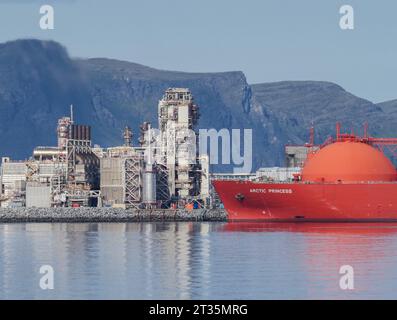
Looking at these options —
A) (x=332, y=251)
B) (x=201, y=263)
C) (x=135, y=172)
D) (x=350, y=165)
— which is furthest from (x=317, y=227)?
(x=201, y=263)

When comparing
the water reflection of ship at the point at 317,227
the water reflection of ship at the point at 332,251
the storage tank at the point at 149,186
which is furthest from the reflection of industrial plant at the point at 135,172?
the water reflection of ship at the point at 332,251

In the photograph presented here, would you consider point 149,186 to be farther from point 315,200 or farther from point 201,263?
point 201,263

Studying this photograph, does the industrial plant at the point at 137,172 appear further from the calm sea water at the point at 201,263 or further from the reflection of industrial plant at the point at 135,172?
the calm sea water at the point at 201,263

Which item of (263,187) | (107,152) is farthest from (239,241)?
(107,152)

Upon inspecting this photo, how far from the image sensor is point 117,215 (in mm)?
110250

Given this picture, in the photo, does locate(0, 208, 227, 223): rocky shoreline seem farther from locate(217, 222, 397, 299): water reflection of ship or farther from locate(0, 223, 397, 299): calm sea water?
locate(0, 223, 397, 299): calm sea water

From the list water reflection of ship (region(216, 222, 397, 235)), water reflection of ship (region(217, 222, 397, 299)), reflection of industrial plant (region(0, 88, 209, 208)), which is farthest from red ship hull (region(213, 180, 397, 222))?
reflection of industrial plant (region(0, 88, 209, 208))

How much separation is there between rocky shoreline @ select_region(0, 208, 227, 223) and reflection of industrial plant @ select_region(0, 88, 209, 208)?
3809mm

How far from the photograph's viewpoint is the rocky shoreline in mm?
109925

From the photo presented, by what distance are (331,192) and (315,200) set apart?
4.67 feet

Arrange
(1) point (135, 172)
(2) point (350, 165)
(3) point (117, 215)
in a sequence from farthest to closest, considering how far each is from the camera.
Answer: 1. (1) point (135, 172)
2. (3) point (117, 215)
3. (2) point (350, 165)

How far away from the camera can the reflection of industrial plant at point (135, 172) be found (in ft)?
383
